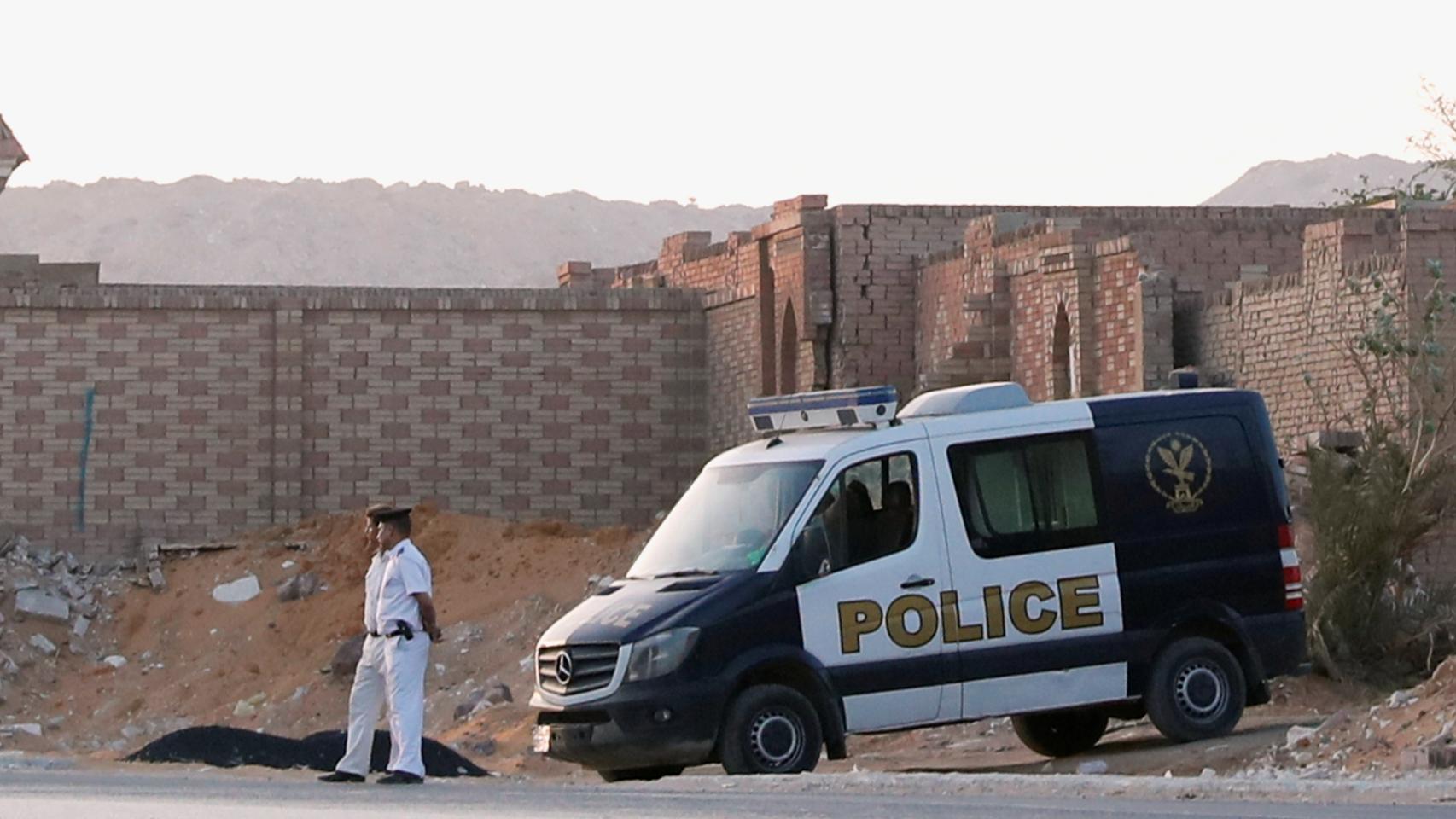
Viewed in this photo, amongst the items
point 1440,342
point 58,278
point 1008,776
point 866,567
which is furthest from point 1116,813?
point 58,278

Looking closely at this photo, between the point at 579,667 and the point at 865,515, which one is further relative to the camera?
the point at 865,515

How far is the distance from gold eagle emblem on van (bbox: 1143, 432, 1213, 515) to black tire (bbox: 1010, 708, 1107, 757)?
1.76 metres

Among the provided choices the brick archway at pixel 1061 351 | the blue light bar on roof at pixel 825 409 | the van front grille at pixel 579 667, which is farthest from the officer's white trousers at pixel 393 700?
the brick archway at pixel 1061 351

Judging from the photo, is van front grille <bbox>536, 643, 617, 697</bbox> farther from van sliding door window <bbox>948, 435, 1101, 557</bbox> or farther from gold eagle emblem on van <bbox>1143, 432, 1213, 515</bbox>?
gold eagle emblem on van <bbox>1143, 432, 1213, 515</bbox>

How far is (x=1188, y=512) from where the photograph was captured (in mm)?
17031

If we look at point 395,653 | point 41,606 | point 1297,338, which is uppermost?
point 1297,338

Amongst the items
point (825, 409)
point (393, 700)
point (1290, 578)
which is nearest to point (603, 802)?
point (393, 700)

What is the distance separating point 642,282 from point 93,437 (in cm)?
914

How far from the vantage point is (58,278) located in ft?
113

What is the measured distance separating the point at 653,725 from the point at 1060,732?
369 cm

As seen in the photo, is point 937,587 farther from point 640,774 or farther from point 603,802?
point 603,802

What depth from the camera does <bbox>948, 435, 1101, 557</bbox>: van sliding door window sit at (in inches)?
650

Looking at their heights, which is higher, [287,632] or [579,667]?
[287,632]

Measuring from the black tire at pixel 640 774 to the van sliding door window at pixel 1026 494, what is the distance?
227 cm
